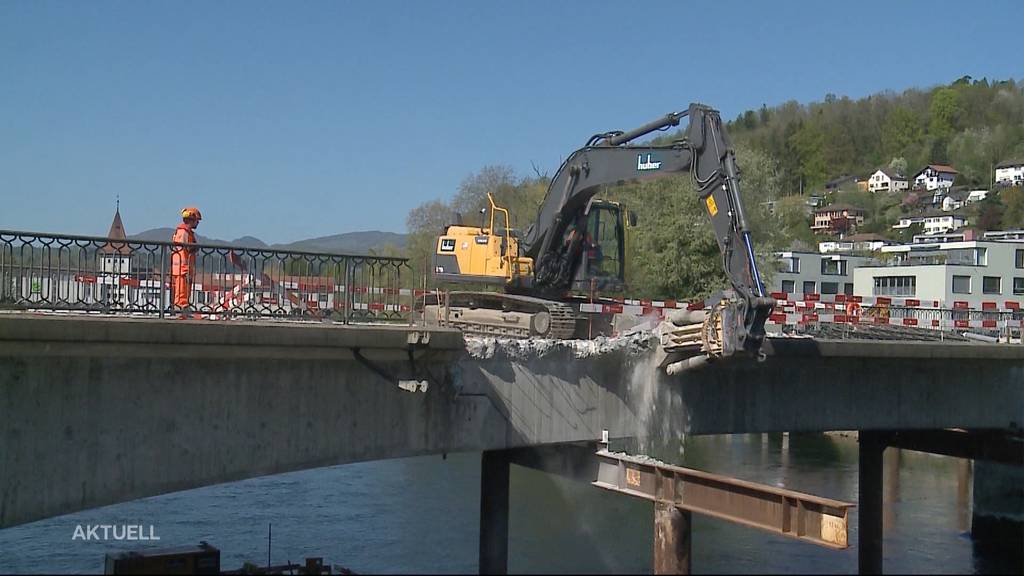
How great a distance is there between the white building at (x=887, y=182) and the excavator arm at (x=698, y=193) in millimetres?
146184

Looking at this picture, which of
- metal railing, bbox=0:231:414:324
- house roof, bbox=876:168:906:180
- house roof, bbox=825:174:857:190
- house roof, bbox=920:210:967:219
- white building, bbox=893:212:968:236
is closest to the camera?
metal railing, bbox=0:231:414:324

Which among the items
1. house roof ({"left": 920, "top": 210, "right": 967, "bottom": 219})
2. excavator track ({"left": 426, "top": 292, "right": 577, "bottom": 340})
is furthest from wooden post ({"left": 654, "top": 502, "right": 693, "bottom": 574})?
house roof ({"left": 920, "top": 210, "right": 967, "bottom": 219})

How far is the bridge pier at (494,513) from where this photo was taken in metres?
15.4

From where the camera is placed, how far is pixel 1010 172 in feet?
446

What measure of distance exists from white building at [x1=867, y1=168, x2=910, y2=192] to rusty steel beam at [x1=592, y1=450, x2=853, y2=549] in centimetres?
14956

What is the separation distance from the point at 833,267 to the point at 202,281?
64762 millimetres

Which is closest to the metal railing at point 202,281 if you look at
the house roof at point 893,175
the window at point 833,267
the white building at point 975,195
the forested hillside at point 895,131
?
the window at point 833,267

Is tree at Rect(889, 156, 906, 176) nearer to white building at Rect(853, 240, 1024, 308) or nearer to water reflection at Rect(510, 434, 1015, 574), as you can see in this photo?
white building at Rect(853, 240, 1024, 308)

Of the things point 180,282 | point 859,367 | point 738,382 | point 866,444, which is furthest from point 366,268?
point 866,444

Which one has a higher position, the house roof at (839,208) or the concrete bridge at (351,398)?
the house roof at (839,208)

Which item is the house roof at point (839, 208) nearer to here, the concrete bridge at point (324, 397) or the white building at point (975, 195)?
the white building at point (975, 195)

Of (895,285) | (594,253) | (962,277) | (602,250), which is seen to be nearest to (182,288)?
(594,253)

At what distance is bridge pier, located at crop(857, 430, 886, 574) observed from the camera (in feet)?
61.1

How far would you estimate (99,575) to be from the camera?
16375 mm
